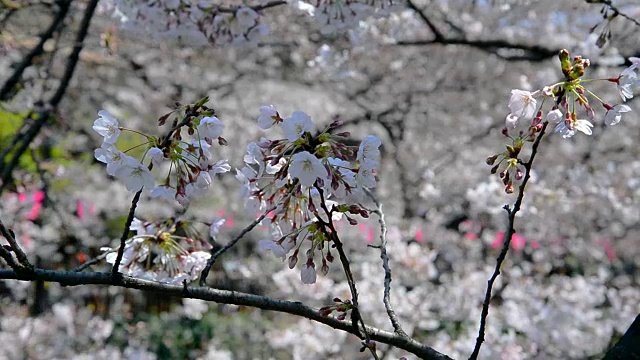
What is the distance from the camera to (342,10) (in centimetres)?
202

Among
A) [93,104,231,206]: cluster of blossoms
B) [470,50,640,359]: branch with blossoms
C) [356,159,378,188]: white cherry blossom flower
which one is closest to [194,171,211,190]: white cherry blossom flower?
[93,104,231,206]: cluster of blossoms

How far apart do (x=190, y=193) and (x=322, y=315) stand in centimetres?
33

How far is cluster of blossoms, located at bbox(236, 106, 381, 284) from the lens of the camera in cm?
107

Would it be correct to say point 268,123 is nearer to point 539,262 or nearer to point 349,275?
point 349,275

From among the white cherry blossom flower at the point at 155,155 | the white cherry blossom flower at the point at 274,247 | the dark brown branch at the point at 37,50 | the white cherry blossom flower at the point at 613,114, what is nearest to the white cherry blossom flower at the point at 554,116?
the white cherry blossom flower at the point at 613,114

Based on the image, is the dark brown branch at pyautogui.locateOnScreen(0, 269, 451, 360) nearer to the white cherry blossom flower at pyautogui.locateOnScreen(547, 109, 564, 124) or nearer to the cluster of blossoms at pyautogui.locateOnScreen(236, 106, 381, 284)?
the cluster of blossoms at pyautogui.locateOnScreen(236, 106, 381, 284)

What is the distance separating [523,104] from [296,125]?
41cm

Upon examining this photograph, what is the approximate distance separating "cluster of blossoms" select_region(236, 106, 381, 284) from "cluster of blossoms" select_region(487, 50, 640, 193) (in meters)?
0.23

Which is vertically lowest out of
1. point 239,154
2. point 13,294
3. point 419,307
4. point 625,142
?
point 13,294

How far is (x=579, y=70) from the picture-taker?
1043mm

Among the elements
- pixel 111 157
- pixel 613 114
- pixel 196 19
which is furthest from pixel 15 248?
pixel 196 19

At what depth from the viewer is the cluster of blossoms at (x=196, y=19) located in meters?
2.05

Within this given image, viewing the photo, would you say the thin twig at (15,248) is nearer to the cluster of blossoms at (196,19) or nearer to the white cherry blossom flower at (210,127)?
the white cherry blossom flower at (210,127)

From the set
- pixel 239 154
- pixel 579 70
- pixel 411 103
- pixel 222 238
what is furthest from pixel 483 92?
pixel 579 70
